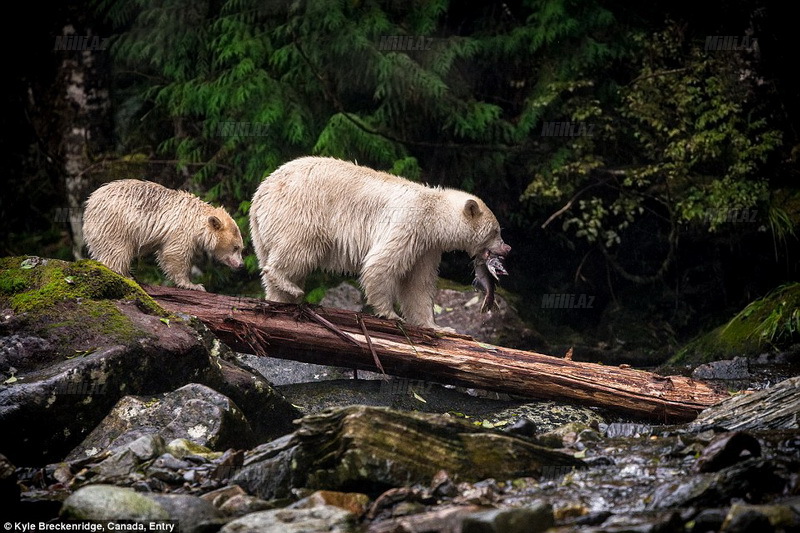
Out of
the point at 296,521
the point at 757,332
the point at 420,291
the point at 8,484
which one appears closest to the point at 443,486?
the point at 296,521

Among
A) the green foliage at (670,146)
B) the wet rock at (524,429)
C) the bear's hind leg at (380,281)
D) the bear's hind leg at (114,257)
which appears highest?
the green foliage at (670,146)

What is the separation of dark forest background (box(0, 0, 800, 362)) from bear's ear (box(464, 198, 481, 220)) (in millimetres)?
3051

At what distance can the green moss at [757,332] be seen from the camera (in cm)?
923

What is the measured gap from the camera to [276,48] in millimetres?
12172

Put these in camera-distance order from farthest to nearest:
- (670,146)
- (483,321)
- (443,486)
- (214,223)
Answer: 1. (670,146)
2. (483,321)
3. (214,223)
4. (443,486)

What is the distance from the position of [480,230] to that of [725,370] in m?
3.45

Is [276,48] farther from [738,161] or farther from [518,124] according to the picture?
[738,161]

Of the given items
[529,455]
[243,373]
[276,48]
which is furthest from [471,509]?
[276,48]

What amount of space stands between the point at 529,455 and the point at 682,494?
119 cm

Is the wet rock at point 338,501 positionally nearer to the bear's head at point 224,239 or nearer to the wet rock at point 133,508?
the wet rock at point 133,508

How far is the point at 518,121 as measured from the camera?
12.1 m

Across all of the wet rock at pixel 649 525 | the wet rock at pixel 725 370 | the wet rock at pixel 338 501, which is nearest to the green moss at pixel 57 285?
the wet rock at pixel 338 501

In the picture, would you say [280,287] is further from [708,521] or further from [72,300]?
[708,521]

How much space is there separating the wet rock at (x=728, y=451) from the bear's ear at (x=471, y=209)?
12.6ft
